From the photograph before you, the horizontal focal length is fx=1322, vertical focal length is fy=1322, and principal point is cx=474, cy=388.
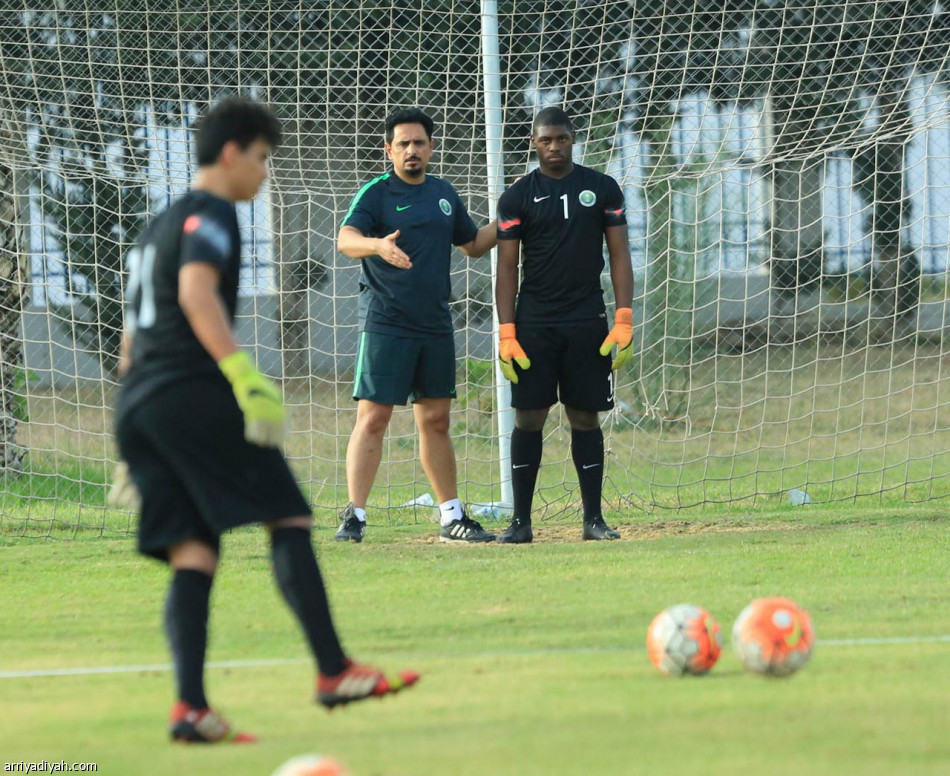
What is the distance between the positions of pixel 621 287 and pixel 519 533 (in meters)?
1.39

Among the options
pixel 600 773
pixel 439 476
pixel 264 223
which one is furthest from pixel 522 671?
pixel 264 223

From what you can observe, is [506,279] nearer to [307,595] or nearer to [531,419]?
[531,419]

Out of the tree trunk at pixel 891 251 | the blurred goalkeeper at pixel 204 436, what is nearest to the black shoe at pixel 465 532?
the blurred goalkeeper at pixel 204 436

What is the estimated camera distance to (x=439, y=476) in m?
7.04

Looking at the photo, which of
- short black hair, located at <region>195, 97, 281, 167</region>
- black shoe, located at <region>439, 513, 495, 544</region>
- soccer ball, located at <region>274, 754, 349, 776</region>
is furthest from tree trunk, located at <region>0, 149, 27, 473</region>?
soccer ball, located at <region>274, 754, 349, 776</region>

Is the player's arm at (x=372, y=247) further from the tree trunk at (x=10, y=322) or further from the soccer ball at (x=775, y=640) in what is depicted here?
the tree trunk at (x=10, y=322)

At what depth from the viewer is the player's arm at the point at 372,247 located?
6.16m

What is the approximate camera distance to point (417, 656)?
4.12 m

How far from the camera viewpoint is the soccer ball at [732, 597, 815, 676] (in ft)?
11.6

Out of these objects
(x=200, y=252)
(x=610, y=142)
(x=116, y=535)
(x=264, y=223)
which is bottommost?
(x=116, y=535)

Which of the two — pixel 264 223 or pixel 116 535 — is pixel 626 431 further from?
pixel 116 535

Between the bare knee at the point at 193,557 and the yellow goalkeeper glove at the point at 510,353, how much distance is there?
3614 mm

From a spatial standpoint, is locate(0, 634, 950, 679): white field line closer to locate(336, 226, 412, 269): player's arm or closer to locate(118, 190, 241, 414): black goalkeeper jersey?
locate(118, 190, 241, 414): black goalkeeper jersey

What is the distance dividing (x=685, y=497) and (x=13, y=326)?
481 cm
